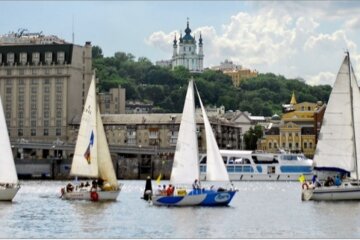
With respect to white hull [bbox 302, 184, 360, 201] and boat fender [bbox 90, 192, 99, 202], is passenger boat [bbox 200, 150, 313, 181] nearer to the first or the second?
white hull [bbox 302, 184, 360, 201]

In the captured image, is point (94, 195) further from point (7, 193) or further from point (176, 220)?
point (176, 220)

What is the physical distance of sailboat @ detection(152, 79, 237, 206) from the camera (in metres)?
81.0

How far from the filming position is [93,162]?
91125mm

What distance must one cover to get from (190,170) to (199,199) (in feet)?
6.83

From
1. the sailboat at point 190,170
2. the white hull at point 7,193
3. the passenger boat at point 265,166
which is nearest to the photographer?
the sailboat at point 190,170

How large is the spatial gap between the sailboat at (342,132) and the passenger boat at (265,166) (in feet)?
300

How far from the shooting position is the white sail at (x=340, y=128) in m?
89.9

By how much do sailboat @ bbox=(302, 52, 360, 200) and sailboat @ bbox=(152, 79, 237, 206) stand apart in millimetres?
10049

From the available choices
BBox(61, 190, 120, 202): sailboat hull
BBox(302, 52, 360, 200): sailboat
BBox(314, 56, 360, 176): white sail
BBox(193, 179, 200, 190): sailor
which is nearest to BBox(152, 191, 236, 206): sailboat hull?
BBox(193, 179, 200, 190): sailor

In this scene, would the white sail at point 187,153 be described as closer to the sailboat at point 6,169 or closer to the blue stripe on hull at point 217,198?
the blue stripe on hull at point 217,198

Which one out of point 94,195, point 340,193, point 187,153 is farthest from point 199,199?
point 340,193

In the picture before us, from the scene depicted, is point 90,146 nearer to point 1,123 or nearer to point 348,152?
point 1,123

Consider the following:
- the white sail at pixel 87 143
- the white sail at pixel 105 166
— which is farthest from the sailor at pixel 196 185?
the white sail at pixel 87 143

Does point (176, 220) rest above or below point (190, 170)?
below
